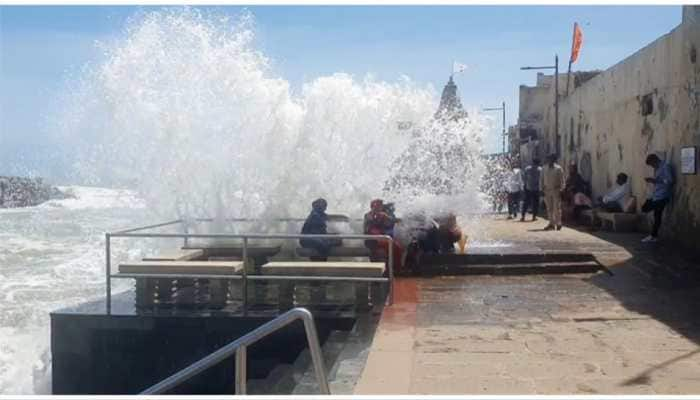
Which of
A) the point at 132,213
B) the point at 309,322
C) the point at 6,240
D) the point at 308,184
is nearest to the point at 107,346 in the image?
the point at 309,322

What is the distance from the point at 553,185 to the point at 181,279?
→ 290 inches

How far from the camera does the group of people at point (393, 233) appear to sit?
29.0ft

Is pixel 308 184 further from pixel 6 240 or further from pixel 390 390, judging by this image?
pixel 6 240

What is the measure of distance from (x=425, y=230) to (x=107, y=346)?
14.1ft

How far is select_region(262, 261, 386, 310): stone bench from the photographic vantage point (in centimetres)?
729

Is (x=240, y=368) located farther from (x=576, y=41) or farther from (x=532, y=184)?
(x=576, y=41)

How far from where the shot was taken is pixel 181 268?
7.59m

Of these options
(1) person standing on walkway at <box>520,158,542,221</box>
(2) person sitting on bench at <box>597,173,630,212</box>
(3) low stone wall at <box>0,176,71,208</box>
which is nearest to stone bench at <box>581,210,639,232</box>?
(2) person sitting on bench at <box>597,173,630,212</box>

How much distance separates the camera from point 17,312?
653 inches

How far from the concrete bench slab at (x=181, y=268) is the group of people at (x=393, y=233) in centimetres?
141

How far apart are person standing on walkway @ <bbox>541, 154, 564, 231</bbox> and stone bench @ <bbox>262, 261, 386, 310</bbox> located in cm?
616


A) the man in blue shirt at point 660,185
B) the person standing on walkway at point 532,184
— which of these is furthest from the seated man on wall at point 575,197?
the man in blue shirt at point 660,185

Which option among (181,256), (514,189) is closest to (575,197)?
(514,189)

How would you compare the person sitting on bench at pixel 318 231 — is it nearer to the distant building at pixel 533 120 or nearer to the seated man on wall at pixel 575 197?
the seated man on wall at pixel 575 197
